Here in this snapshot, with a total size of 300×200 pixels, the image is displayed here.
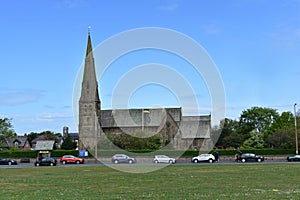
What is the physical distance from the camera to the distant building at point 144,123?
398 ft

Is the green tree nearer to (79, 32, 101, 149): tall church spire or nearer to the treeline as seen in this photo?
the treeline

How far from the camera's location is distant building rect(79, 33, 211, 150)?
121 meters

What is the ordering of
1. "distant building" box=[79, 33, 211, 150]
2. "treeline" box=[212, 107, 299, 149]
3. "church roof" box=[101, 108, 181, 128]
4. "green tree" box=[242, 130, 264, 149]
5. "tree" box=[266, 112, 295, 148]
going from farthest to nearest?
"church roof" box=[101, 108, 181, 128] < "distant building" box=[79, 33, 211, 150] < "green tree" box=[242, 130, 264, 149] < "treeline" box=[212, 107, 299, 149] < "tree" box=[266, 112, 295, 148]

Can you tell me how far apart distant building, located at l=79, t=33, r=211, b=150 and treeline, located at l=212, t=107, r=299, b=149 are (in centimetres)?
559

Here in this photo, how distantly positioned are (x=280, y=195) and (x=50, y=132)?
605 ft

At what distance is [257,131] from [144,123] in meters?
31.7

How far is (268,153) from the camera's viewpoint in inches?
3098

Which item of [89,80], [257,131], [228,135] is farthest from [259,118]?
[89,80]

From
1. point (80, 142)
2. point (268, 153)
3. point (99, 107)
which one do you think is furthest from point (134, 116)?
point (268, 153)

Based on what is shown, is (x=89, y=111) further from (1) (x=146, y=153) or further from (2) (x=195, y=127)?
(1) (x=146, y=153)

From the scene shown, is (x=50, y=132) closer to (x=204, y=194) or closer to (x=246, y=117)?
(x=246, y=117)

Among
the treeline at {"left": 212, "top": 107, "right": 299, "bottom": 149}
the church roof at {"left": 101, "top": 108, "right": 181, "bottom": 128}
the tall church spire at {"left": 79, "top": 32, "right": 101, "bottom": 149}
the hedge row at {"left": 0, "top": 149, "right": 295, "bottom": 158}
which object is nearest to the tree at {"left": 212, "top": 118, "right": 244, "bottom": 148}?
the treeline at {"left": 212, "top": 107, "right": 299, "bottom": 149}

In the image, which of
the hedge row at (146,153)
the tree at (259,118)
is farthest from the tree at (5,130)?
the tree at (259,118)

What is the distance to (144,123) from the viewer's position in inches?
5089
